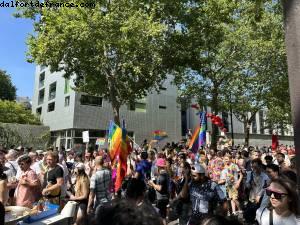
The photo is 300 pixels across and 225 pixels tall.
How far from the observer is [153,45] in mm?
15242

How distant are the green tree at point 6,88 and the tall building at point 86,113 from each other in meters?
10.3

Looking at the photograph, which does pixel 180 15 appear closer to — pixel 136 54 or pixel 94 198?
pixel 136 54

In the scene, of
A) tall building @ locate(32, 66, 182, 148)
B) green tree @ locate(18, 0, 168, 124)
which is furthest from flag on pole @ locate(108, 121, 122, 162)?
tall building @ locate(32, 66, 182, 148)

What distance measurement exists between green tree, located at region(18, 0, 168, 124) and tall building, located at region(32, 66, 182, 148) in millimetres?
15368

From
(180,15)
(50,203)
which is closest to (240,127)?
(180,15)

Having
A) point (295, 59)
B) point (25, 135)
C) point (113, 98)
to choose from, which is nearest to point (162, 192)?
point (295, 59)

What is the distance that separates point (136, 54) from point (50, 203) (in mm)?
9514

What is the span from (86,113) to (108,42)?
21848mm

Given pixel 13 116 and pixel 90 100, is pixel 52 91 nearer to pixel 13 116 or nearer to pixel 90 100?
pixel 13 116

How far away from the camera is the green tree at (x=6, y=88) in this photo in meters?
53.4

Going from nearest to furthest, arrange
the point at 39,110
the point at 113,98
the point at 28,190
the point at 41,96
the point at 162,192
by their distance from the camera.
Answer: the point at 28,190, the point at 162,192, the point at 113,98, the point at 41,96, the point at 39,110

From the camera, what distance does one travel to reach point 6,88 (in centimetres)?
5425

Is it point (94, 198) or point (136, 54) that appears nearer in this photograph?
point (94, 198)

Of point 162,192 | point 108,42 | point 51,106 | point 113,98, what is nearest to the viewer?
point 162,192
